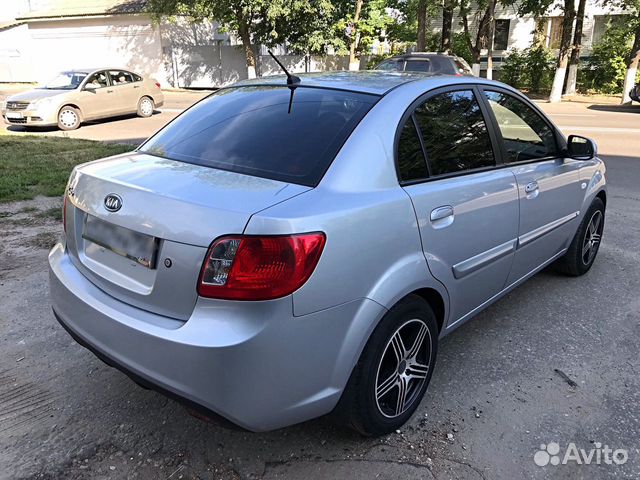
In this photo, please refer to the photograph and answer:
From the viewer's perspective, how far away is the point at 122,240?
2295mm

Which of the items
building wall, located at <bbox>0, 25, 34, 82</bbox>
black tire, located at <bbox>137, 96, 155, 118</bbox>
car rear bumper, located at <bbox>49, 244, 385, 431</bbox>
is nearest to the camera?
car rear bumper, located at <bbox>49, 244, 385, 431</bbox>

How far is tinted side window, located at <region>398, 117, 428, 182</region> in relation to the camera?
2.55m

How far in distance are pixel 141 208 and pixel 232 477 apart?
1.23m

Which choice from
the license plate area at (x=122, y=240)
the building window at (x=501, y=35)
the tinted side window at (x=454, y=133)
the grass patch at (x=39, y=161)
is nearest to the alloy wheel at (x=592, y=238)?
the tinted side window at (x=454, y=133)

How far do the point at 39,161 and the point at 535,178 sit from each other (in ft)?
25.7

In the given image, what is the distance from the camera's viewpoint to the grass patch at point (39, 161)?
688 centimetres

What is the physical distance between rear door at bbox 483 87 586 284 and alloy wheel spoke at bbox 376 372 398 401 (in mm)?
1294

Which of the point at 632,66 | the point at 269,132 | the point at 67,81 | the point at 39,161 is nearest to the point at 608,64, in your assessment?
the point at 632,66

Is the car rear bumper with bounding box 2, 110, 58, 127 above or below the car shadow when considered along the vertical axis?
above

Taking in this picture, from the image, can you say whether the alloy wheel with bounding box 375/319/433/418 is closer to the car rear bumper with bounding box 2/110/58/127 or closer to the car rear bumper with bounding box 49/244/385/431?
the car rear bumper with bounding box 49/244/385/431

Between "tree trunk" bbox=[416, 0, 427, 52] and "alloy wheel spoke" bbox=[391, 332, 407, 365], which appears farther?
"tree trunk" bbox=[416, 0, 427, 52]

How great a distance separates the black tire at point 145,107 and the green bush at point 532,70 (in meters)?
17.4

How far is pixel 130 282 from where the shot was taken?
2.26m

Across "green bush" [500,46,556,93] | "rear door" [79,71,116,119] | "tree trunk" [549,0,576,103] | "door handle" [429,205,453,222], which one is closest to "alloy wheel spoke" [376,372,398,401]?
"door handle" [429,205,453,222]
